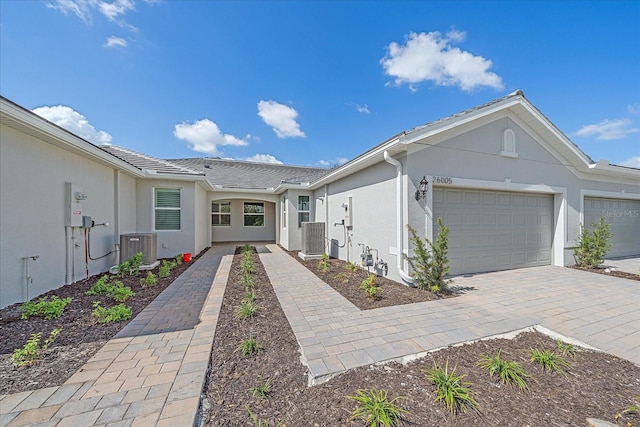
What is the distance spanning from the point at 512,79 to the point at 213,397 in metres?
11.0

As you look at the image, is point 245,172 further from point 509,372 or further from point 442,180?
point 509,372

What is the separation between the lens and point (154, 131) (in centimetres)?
1055

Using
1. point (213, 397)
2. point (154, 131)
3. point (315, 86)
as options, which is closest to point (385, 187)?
point (213, 397)

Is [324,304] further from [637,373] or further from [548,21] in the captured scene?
[548,21]

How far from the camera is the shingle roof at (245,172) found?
13.7m

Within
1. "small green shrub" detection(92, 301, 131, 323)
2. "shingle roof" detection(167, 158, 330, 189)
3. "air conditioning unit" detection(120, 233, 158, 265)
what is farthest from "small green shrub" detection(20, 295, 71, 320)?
"shingle roof" detection(167, 158, 330, 189)

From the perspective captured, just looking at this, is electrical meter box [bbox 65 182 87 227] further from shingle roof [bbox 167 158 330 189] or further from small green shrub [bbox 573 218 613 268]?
small green shrub [bbox 573 218 613 268]

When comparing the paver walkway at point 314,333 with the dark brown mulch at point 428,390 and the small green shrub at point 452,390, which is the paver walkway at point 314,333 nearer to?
the dark brown mulch at point 428,390

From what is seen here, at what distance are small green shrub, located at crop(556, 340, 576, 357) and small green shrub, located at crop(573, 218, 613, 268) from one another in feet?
20.9

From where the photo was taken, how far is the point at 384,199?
619 cm

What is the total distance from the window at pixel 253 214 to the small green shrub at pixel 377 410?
561 inches

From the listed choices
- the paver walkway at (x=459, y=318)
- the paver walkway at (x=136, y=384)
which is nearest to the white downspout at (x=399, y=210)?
the paver walkway at (x=459, y=318)

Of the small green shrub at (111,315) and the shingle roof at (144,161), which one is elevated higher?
the shingle roof at (144,161)

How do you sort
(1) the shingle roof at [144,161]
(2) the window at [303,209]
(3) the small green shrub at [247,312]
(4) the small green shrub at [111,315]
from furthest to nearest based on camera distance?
(2) the window at [303,209], (1) the shingle roof at [144,161], (3) the small green shrub at [247,312], (4) the small green shrub at [111,315]
